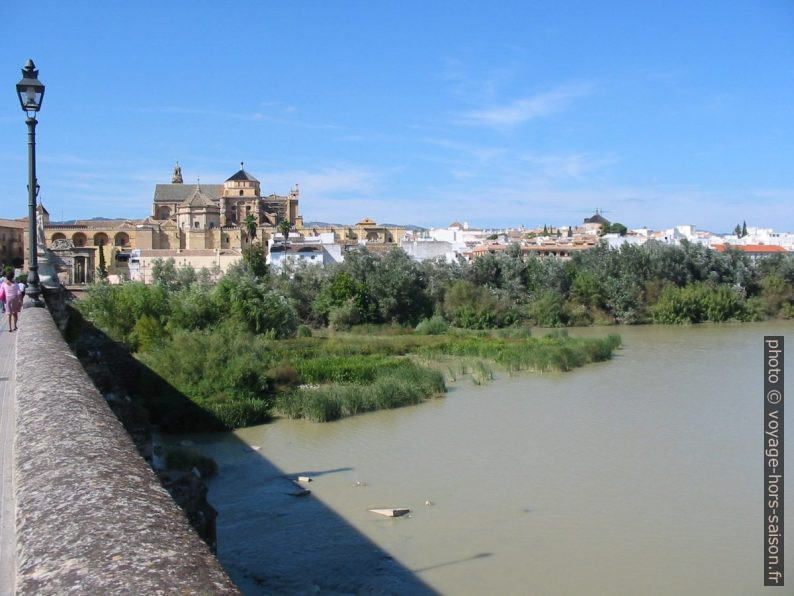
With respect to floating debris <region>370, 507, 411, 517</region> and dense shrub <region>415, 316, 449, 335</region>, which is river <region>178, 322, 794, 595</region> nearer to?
floating debris <region>370, 507, 411, 517</region>

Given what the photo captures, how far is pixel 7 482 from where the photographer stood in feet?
13.1

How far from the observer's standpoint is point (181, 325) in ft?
87.3

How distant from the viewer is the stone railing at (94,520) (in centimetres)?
222

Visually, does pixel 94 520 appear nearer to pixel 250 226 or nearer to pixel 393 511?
pixel 393 511

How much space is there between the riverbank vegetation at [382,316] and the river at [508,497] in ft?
5.84

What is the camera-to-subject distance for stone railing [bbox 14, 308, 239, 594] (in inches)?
87.4

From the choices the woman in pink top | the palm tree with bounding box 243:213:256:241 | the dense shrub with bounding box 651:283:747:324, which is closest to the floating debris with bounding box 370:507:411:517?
the woman in pink top

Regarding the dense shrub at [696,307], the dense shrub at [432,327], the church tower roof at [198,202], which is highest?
the church tower roof at [198,202]

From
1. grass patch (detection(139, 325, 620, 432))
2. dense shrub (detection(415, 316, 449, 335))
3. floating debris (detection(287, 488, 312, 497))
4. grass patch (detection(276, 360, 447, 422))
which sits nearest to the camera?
floating debris (detection(287, 488, 312, 497))

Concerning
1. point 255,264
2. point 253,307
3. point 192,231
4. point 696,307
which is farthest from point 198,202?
point 696,307

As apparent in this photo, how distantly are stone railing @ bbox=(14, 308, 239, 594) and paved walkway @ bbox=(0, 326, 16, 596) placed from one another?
25 cm

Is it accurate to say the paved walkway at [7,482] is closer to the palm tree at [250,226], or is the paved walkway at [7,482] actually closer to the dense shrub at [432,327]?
the dense shrub at [432,327]

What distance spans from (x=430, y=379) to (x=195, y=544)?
17.9 m

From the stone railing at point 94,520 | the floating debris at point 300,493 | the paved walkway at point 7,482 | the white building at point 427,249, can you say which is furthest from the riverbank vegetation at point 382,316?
the stone railing at point 94,520
